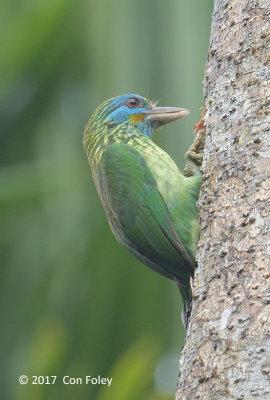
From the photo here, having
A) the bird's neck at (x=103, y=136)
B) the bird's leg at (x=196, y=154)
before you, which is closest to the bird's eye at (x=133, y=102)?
the bird's neck at (x=103, y=136)

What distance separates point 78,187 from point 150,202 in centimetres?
377

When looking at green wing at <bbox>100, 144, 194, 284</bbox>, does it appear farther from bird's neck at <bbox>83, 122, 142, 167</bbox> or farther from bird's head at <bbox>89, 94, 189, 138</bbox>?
bird's head at <bbox>89, 94, 189, 138</bbox>

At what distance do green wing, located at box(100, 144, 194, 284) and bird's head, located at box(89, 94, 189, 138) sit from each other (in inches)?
19.1

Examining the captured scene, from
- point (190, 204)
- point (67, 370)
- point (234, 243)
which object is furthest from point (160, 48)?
point (234, 243)

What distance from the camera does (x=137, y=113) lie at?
457 centimetres

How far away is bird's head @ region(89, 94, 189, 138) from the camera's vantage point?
178 inches

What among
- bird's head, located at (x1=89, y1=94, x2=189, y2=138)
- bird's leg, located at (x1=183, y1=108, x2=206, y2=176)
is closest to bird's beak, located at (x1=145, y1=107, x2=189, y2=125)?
bird's head, located at (x1=89, y1=94, x2=189, y2=138)

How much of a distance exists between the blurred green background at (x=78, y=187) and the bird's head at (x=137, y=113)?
1.15m

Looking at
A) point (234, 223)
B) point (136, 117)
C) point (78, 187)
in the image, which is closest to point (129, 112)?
point (136, 117)

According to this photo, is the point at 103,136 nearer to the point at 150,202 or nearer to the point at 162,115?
the point at 162,115

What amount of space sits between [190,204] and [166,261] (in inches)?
11.1

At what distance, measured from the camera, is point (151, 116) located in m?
4.57

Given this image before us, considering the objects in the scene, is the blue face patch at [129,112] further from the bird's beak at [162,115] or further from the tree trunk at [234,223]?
the tree trunk at [234,223]

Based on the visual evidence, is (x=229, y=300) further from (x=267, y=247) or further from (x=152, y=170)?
(x=152, y=170)
